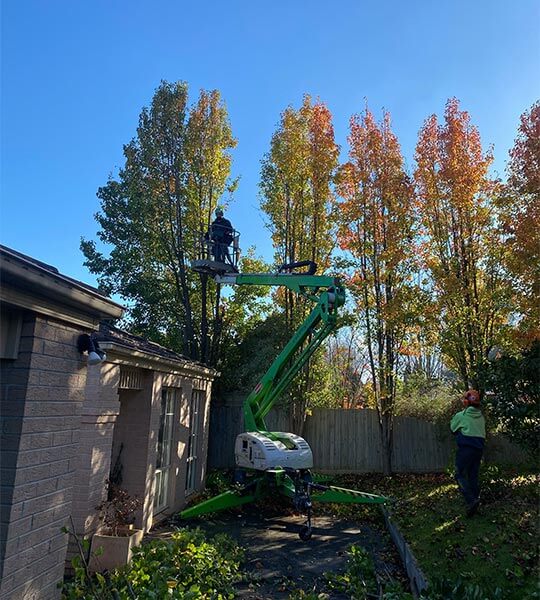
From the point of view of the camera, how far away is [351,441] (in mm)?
14289

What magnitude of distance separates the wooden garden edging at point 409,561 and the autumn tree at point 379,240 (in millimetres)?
5308

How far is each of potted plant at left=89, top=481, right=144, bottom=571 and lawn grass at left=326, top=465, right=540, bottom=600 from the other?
11.9ft

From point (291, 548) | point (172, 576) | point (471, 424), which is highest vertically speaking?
point (471, 424)

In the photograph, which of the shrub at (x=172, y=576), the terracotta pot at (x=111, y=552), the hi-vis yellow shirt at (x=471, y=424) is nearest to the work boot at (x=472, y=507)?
the hi-vis yellow shirt at (x=471, y=424)

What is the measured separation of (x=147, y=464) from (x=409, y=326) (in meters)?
7.95

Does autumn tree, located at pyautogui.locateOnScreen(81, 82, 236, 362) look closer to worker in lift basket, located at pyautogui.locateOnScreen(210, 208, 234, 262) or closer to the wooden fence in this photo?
the wooden fence

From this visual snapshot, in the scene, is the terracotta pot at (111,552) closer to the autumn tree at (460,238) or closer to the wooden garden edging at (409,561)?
the wooden garden edging at (409,561)

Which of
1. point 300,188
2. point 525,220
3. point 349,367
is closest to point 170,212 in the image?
point 300,188

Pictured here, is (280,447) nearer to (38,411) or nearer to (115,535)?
(115,535)

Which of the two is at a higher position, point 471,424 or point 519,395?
point 519,395

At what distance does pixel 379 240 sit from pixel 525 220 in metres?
4.58

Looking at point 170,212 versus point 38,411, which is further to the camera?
point 170,212

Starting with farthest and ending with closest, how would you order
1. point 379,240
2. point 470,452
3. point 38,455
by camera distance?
point 379,240, point 470,452, point 38,455

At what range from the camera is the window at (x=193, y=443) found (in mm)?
11078
